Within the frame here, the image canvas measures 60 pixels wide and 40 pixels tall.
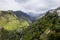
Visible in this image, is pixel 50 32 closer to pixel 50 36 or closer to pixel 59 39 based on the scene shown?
pixel 50 36

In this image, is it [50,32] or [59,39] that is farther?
[50,32]

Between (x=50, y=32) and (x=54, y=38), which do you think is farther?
(x=50, y=32)

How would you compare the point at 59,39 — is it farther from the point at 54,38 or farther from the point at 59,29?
the point at 59,29

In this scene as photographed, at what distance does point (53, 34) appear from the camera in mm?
111625

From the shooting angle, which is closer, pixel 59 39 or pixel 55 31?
pixel 59 39

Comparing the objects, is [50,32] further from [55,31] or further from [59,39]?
[59,39]

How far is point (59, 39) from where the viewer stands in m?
107

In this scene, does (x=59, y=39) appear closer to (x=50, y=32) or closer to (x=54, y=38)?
(x=54, y=38)

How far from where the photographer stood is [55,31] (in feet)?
379

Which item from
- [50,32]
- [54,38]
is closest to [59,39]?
[54,38]

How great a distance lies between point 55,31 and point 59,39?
986cm

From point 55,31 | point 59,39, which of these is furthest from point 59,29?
point 59,39

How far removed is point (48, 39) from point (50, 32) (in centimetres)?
712

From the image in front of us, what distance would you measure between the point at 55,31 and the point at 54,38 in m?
7.59
